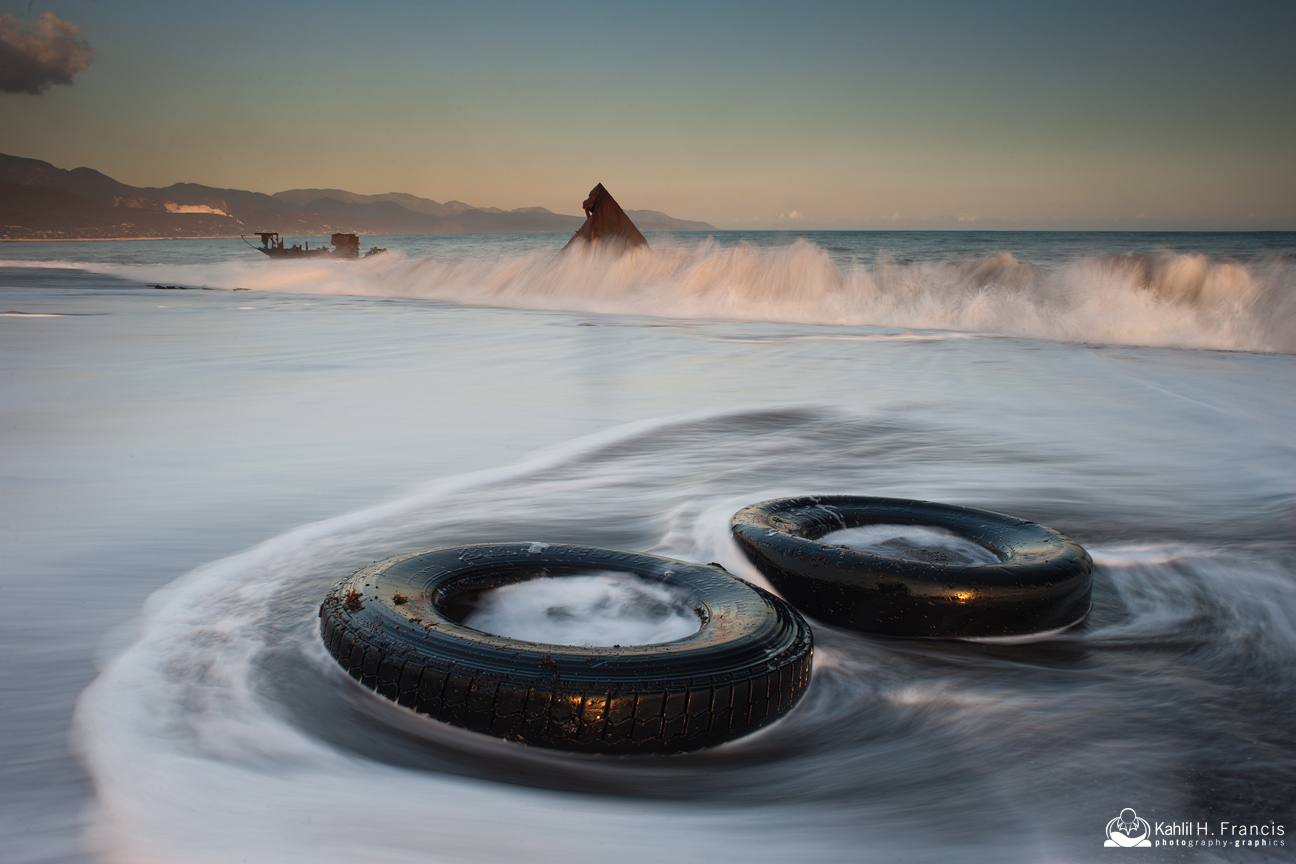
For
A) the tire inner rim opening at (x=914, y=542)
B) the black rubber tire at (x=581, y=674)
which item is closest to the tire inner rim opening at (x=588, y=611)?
the black rubber tire at (x=581, y=674)

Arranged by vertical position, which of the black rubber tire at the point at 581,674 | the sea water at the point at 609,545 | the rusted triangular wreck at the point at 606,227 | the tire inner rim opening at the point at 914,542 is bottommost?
the sea water at the point at 609,545

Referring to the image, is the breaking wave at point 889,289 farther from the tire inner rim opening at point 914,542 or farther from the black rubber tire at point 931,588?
the black rubber tire at point 931,588

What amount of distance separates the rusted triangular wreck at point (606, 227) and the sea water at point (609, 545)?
490 inches

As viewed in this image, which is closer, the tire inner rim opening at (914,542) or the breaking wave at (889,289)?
the tire inner rim opening at (914,542)

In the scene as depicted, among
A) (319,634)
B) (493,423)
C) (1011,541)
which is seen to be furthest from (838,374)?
(319,634)

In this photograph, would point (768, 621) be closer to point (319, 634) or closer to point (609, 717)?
point (609, 717)

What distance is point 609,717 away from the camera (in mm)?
1976

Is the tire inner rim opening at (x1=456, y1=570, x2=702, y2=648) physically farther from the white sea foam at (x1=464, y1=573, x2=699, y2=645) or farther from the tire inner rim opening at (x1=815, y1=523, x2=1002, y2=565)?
the tire inner rim opening at (x1=815, y1=523, x2=1002, y2=565)

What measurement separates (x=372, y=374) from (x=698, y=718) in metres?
7.20

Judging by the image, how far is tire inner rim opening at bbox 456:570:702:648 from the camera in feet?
8.35

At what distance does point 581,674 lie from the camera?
2000 millimetres

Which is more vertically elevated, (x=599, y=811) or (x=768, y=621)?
(x=768, y=621)

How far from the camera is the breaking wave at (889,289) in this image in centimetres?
1367

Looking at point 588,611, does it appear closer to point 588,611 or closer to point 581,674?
point 588,611
